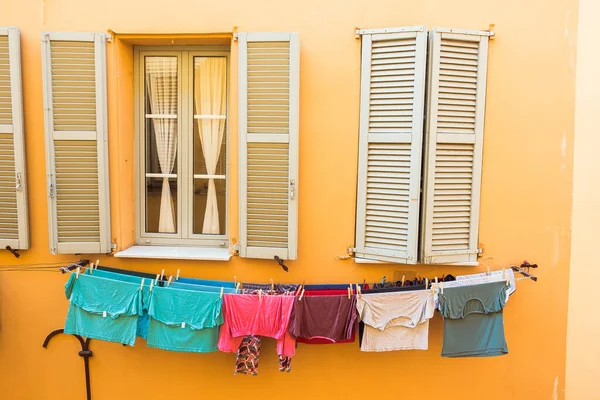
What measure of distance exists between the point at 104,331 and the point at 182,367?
0.74 meters

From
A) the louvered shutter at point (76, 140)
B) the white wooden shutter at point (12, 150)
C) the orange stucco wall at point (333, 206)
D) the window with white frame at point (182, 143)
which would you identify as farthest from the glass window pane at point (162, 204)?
the white wooden shutter at point (12, 150)

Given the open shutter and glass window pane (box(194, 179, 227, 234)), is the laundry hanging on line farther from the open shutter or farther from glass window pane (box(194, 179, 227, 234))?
glass window pane (box(194, 179, 227, 234))

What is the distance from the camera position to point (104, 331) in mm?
3045

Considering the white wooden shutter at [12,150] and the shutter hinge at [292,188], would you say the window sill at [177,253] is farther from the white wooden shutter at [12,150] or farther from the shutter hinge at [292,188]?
the white wooden shutter at [12,150]

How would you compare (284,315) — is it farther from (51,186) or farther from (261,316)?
(51,186)

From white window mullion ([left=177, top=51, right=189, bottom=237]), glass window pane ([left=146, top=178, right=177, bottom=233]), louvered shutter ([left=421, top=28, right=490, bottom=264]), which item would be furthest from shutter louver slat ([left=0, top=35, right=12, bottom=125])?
louvered shutter ([left=421, top=28, right=490, bottom=264])

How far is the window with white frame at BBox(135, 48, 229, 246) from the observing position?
11.4 ft

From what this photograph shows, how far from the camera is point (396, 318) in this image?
9.87ft

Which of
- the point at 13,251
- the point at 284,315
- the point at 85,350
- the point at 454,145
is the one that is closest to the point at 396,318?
the point at 284,315

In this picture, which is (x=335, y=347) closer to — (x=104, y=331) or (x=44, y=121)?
(x=104, y=331)

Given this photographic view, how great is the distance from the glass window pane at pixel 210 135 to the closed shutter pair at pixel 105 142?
1.34 feet

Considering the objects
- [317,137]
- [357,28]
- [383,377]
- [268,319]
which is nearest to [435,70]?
[357,28]

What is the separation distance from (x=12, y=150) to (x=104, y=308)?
146 cm

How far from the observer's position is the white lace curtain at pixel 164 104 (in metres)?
3.50
